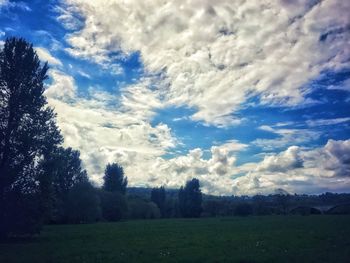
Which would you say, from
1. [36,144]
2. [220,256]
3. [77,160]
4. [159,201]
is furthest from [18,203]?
[159,201]

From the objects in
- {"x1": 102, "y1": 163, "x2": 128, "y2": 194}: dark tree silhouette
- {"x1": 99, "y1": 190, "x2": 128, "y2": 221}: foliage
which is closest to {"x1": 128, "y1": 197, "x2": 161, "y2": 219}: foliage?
{"x1": 102, "y1": 163, "x2": 128, "y2": 194}: dark tree silhouette

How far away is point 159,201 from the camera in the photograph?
485 feet

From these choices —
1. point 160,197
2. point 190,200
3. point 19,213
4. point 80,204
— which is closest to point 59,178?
point 80,204

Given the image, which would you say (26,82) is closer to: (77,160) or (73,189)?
(73,189)

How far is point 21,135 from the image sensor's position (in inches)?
1318

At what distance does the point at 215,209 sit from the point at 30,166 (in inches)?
4915

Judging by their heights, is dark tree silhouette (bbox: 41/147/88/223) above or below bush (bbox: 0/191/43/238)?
above

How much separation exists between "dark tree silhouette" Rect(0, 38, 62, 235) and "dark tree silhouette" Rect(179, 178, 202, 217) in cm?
10470

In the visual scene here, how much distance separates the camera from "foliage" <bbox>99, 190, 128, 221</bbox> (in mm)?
100438

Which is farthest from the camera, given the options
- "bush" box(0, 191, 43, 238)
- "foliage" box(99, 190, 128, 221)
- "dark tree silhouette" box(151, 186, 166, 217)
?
"dark tree silhouette" box(151, 186, 166, 217)

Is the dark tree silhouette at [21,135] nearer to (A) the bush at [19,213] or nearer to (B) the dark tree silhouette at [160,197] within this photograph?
(A) the bush at [19,213]

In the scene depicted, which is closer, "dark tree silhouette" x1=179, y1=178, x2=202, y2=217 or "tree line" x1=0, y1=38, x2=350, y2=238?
"tree line" x1=0, y1=38, x2=350, y2=238

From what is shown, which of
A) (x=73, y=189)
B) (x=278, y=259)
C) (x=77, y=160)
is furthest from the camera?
(x=77, y=160)

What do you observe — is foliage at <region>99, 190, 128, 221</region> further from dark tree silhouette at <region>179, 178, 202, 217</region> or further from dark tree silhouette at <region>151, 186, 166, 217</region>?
dark tree silhouette at <region>151, 186, 166, 217</region>
